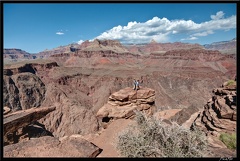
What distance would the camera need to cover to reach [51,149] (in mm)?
6625

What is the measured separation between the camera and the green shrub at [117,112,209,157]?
5385mm

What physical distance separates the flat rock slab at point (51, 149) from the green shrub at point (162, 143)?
111 centimetres

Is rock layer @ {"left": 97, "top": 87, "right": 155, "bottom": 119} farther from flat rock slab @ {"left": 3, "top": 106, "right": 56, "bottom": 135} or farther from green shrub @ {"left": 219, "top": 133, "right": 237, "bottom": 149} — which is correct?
green shrub @ {"left": 219, "top": 133, "right": 237, "bottom": 149}

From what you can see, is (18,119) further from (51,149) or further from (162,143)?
(162,143)

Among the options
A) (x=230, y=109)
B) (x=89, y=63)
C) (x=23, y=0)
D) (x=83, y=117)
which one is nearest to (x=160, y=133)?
(x=23, y=0)

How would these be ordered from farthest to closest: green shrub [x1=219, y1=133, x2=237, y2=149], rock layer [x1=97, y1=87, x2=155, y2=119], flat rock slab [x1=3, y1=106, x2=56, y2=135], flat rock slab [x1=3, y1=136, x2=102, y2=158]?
rock layer [x1=97, y1=87, x2=155, y2=119] → flat rock slab [x1=3, y1=106, x2=56, y2=135] → green shrub [x1=219, y1=133, x2=237, y2=149] → flat rock slab [x1=3, y1=136, x2=102, y2=158]

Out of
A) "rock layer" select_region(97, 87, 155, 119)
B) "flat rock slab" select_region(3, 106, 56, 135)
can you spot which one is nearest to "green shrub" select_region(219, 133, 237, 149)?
"rock layer" select_region(97, 87, 155, 119)

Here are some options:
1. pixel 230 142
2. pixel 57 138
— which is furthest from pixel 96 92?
pixel 230 142

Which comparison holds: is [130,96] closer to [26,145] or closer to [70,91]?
[26,145]

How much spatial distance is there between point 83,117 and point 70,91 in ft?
83.8

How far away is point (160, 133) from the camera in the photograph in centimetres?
601

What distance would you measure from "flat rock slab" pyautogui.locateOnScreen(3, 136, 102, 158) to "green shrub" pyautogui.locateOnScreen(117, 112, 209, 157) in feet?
3.64

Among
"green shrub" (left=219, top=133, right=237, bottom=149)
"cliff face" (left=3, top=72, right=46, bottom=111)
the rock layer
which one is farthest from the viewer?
"cliff face" (left=3, top=72, right=46, bottom=111)

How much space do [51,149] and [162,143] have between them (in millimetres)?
3645
